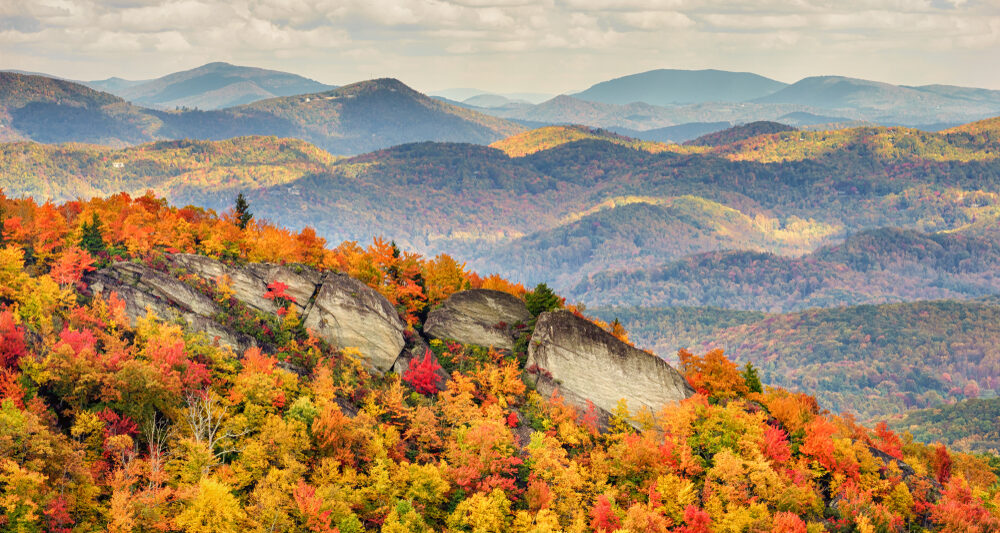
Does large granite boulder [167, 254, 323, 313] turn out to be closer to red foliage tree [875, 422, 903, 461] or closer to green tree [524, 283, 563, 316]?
green tree [524, 283, 563, 316]

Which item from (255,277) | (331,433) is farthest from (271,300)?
(331,433)

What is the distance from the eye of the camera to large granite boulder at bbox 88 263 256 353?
281 feet

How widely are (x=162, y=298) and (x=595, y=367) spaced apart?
5219 cm

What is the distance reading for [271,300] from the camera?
93688mm

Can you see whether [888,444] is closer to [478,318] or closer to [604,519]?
[604,519]

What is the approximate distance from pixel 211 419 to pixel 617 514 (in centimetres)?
4069

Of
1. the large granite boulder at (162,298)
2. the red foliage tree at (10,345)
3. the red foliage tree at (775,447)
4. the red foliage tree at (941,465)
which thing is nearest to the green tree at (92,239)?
the large granite boulder at (162,298)

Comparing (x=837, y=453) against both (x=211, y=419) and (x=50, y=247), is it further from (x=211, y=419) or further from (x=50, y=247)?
(x=50, y=247)

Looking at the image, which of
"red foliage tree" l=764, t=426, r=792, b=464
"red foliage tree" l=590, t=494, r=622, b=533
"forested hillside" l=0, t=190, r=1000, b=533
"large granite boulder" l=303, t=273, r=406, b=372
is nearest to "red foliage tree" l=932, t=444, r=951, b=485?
"forested hillside" l=0, t=190, r=1000, b=533

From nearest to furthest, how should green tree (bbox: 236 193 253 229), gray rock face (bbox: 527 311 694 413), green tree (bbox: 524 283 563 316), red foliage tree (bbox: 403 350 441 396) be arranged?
red foliage tree (bbox: 403 350 441 396), gray rock face (bbox: 527 311 694 413), green tree (bbox: 524 283 563 316), green tree (bbox: 236 193 253 229)

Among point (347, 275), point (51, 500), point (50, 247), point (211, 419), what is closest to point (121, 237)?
point (50, 247)

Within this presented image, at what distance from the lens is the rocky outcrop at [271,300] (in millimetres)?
86688

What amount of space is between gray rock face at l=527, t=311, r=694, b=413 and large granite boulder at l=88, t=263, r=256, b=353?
36049mm

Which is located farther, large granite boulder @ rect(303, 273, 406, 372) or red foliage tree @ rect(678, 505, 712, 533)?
large granite boulder @ rect(303, 273, 406, 372)
